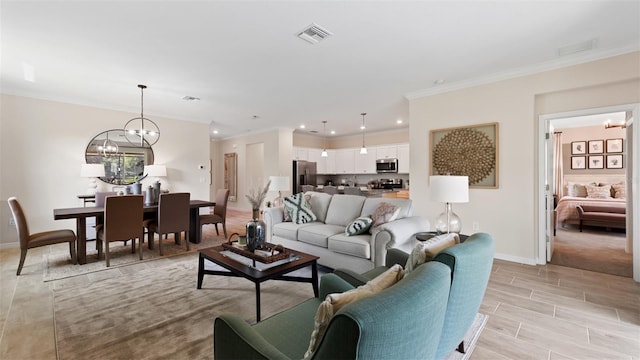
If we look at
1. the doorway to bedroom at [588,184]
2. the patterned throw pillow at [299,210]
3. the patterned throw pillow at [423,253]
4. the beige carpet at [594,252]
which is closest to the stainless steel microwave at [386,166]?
the doorway to bedroom at [588,184]

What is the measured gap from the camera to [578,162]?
7395 mm

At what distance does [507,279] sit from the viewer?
3160 millimetres

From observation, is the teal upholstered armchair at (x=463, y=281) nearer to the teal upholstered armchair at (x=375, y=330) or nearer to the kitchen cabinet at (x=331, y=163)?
the teal upholstered armchair at (x=375, y=330)

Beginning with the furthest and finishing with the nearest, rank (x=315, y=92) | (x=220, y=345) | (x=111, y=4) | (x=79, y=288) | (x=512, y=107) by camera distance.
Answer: (x=315, y=92), (x=512, y=107), (x=79, y=288), (x=111, y=4), (x=220, y=345)

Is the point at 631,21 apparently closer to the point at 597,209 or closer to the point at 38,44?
the point at 597,209

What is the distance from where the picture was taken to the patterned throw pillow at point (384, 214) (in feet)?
10.4

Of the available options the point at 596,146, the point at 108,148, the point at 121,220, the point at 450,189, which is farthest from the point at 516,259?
the point at 108,148

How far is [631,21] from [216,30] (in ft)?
12.6

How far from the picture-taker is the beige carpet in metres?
3.55

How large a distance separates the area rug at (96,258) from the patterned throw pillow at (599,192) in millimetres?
8500

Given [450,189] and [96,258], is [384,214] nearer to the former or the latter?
[450,189]

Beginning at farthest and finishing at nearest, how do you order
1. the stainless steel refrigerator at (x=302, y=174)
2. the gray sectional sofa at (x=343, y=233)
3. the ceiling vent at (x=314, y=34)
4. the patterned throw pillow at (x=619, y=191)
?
the stainless steel refrigerator at (x=302, y=174)
the patterned throw pillow at (x=619, y=191)
the gray sectional sofa at (x=343, y=233)
the ceiling vent at (x=314, y=34)

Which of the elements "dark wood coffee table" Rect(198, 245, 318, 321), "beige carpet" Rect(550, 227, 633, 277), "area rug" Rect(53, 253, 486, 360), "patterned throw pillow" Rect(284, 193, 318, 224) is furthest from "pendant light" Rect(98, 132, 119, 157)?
"beige carpet" Rect(550, 227, 633, 277)

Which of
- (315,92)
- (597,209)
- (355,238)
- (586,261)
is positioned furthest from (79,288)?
(597,209)
